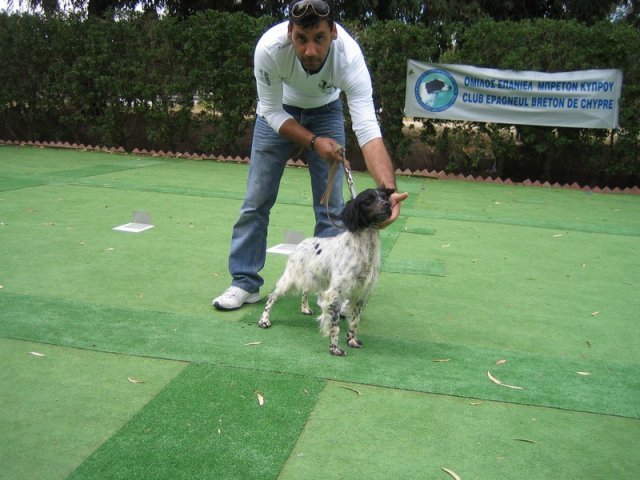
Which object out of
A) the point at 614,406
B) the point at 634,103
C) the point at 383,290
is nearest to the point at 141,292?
the point at 383,290

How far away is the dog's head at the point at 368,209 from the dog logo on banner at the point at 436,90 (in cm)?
811

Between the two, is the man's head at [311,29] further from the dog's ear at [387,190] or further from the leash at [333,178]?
the dog's ear at [387,190]

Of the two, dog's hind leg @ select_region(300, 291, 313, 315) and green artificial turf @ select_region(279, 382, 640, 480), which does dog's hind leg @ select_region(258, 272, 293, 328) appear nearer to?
dog's hind leg @ select_region(300, 291, 313, 315)

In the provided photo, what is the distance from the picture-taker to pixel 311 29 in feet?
11.7

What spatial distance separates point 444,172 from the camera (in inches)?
472

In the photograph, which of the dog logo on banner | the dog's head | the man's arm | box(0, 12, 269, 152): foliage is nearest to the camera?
the dog's head

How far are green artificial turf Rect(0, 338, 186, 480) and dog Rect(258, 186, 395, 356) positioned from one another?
0.94m

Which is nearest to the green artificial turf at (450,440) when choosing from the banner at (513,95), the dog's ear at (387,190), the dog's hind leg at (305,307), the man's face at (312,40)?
the dog's ear at (387,190)

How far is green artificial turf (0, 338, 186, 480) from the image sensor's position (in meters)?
2.62

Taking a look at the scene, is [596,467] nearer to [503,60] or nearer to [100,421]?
[100,421]

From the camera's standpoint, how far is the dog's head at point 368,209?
11.7 feet

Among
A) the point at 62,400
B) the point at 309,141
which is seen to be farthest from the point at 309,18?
the point at 62,400

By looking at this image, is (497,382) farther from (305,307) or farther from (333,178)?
(333,178)

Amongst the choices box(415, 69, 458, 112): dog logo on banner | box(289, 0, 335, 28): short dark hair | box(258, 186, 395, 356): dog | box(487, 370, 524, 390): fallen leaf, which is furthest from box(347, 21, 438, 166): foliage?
box(487, 370, 524, 390): fallen leaf
